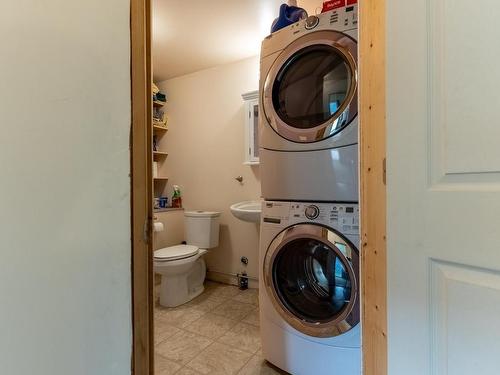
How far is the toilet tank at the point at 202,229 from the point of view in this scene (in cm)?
259

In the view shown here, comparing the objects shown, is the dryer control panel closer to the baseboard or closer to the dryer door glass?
the dryer door glass

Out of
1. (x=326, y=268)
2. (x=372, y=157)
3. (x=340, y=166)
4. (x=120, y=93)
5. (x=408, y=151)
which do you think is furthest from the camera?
(x=326, y=268)

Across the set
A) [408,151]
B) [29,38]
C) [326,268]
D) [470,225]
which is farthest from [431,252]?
[29,38]

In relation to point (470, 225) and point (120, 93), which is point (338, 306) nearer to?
point (470, 225)

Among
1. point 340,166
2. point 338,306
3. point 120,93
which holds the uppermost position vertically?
point 120,93

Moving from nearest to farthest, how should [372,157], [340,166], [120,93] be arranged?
[120,93]
[372,157]
[340,166]

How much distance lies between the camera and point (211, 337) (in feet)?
5.90

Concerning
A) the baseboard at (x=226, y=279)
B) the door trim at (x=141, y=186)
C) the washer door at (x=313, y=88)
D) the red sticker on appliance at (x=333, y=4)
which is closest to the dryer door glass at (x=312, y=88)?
the washer door at (x=313, y=88)

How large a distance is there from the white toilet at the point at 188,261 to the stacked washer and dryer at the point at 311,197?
3.06ft

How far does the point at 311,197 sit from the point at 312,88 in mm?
561

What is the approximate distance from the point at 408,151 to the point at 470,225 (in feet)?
0.74

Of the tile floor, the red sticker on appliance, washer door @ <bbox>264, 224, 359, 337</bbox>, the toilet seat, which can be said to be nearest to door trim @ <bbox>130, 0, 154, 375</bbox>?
washer door @ <bbox>264, 224, 359, 337</bbox>

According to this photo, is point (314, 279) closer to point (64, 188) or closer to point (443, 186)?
point (443, 186)

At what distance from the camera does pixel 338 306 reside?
130 cm
